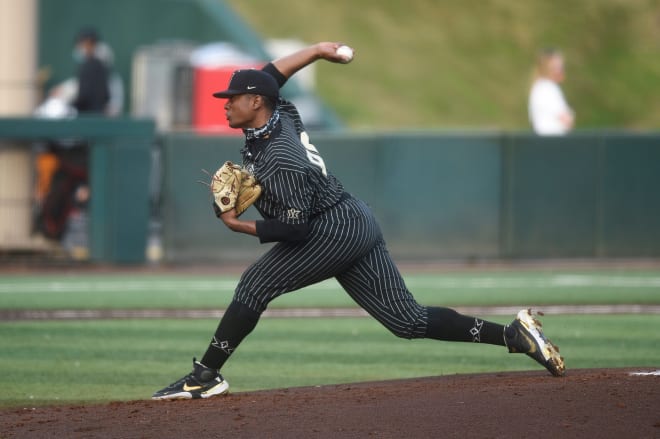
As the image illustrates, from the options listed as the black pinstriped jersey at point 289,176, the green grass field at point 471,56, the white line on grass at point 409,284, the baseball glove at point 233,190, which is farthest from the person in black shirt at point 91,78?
the green grass field at point 471,56

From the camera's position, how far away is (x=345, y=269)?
21.8ft

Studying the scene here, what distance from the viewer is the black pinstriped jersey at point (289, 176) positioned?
246 inches

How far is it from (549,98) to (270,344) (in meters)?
7.25

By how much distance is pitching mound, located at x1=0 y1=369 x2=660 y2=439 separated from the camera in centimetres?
559

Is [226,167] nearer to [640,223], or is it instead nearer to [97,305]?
[97,305]

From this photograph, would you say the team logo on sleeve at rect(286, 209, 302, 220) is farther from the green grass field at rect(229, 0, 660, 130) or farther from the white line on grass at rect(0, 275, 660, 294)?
the green grass field at rect(229, 0, 660, 130)

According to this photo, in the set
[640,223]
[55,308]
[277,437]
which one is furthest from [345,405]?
[640,223]

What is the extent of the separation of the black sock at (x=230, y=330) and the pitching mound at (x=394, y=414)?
0.23 meters

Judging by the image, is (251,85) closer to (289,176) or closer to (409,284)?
(289,176)

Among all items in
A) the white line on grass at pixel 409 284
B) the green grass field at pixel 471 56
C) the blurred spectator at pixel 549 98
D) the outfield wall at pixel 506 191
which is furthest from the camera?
the green grass field at pixel 471 56

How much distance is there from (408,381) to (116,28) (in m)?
19.8

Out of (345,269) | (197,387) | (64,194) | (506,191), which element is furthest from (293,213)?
(506,191)

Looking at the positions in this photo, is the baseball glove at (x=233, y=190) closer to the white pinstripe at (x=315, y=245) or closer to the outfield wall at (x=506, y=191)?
the white pinstripe at (x=315, y=245)

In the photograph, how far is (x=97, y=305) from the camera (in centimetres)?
1177
